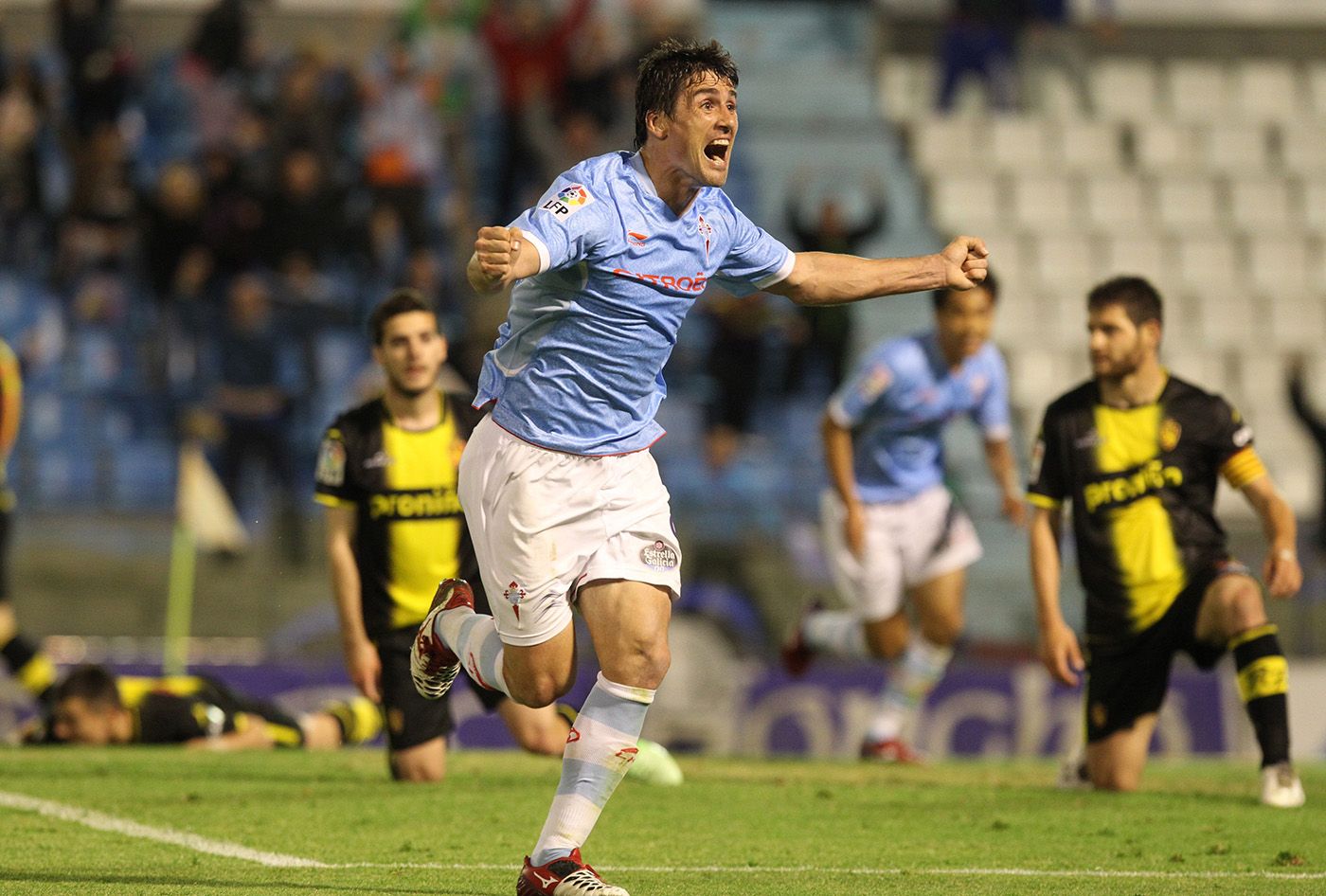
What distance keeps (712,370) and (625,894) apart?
11.8 m

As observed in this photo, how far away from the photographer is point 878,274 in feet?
19.8

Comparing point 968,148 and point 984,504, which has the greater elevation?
point 968,148

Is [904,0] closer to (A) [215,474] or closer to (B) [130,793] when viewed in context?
(A) [215,474]

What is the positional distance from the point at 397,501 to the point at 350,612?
56 centimetres

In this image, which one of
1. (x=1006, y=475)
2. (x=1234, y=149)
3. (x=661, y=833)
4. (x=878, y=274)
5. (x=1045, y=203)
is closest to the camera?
(x=878, y=274)

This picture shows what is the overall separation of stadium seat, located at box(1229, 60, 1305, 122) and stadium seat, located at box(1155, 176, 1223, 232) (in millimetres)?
1856

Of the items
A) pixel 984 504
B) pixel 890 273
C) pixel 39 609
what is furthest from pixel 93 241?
pixel 890 273

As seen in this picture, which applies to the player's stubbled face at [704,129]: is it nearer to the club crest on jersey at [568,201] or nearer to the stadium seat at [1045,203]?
the club crest on jersey at [568,201]

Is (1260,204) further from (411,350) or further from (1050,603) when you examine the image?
(411,350)

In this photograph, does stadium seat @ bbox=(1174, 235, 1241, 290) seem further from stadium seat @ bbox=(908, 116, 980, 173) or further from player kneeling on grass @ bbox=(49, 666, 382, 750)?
player kneeling on grass @ bbox=(49, 666, 382, 750)

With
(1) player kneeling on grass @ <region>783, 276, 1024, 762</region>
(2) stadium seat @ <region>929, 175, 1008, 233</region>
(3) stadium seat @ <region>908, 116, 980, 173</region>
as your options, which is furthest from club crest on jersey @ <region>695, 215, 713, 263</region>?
(3) stadium seat @ <region>908, 116, 980, 173</region>

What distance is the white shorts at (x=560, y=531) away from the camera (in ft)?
18.6

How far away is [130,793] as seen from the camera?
315 inches

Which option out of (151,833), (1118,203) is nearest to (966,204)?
(1118,203)
